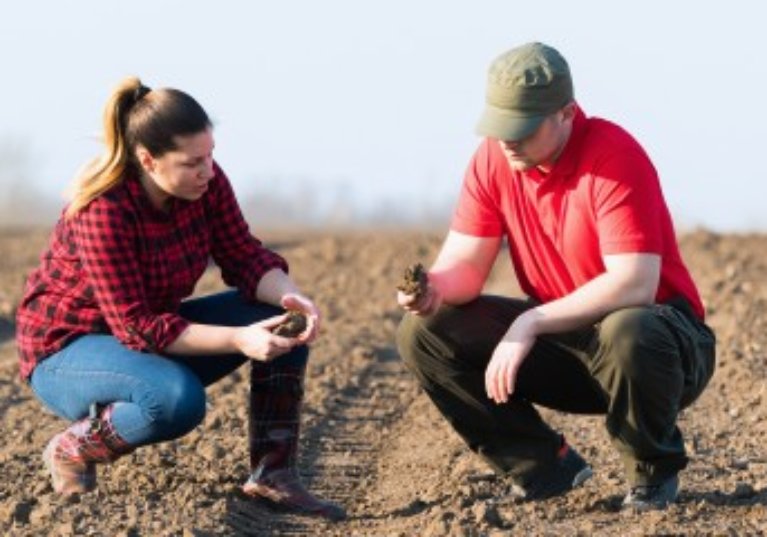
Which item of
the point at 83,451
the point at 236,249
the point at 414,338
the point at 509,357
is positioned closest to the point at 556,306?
the point at 509,357

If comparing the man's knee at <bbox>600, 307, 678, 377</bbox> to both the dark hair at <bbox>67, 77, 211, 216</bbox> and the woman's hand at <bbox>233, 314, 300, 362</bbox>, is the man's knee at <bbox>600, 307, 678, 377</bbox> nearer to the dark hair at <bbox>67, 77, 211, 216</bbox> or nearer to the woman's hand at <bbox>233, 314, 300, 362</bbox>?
the woman's hand at <bbox>233, 314, 300, 362</bbox>

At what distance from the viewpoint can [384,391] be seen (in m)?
9.59

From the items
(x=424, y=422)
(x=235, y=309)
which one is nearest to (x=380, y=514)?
(x=235, y=309)

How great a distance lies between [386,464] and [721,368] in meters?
2.59

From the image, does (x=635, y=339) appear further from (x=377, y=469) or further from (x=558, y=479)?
(x=377, y=469)


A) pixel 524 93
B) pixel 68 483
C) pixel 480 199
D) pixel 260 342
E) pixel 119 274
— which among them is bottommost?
pixel 68 483

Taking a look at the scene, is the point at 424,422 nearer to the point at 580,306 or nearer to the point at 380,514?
the point at 380,514

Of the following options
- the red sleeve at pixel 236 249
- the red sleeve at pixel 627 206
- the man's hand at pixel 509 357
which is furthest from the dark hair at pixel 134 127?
the red sleeve at pixel 627 206

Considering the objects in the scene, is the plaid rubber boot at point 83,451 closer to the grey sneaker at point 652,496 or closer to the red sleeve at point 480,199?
the red sleeve at point 480,199

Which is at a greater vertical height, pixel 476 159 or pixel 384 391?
pixel 476 159

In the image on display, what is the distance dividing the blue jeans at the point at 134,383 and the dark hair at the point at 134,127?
1.52ft

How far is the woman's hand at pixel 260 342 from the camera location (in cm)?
593

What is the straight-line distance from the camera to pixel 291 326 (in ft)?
19.9

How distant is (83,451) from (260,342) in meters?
0.75
